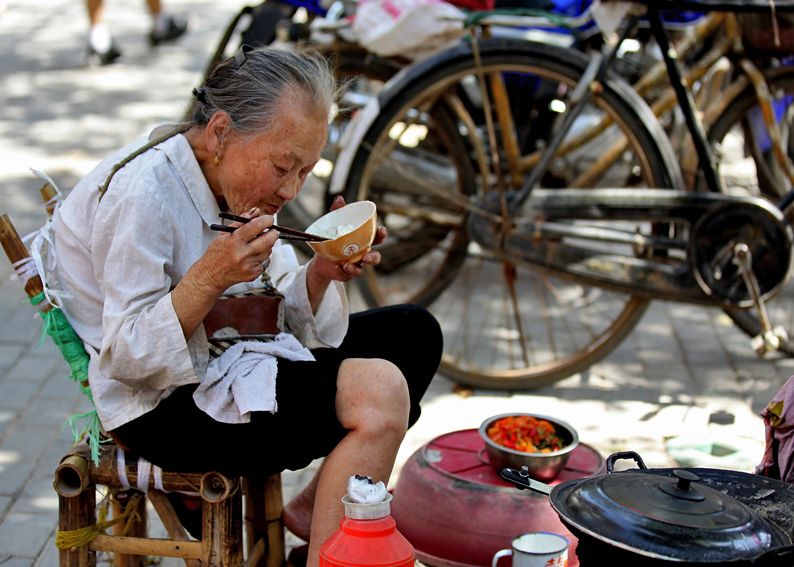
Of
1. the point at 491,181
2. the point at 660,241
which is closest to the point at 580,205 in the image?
the point at 660,241

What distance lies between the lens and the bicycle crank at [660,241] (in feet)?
12.9

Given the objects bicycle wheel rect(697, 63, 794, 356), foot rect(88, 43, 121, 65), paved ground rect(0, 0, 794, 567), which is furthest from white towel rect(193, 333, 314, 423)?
foot rect(88, 43, 121, 65)

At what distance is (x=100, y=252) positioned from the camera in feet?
7.86

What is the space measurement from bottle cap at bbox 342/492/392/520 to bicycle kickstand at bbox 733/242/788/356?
207 cm

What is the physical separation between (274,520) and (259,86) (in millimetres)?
1091

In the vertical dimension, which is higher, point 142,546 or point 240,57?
point 240,57

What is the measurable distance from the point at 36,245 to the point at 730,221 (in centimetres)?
239

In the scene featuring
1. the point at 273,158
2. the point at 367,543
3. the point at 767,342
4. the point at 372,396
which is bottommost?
the point at 767,342

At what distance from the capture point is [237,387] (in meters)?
2.42

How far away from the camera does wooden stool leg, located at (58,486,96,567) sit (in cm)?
257

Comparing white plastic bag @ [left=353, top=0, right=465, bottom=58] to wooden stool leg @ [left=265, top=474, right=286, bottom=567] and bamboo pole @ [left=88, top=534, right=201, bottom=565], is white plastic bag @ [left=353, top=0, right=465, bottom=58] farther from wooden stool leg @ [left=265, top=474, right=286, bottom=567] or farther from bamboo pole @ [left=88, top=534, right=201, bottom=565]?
bamboo pole @ [left=88, top=534, right=201, bottom=565]

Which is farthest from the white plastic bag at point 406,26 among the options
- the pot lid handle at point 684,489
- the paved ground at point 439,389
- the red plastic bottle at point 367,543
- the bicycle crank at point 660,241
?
the pot lid handle at point 684,489

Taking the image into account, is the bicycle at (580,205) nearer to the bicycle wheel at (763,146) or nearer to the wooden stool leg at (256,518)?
the bicycle wheel at (763,146)

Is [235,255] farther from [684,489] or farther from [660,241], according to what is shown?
[660,241]
